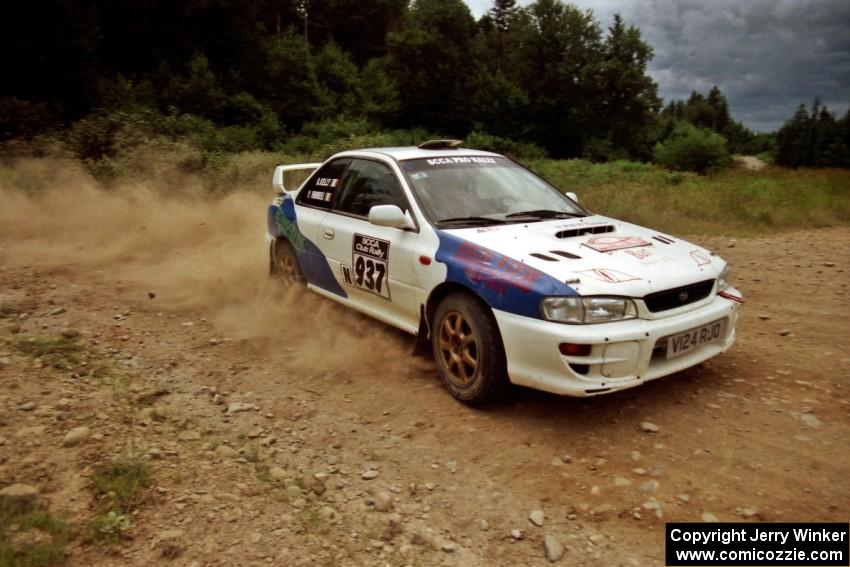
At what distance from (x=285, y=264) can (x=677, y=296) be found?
3.83 meters

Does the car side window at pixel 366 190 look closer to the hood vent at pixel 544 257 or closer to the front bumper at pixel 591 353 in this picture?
the hood vent at pixel 544 257

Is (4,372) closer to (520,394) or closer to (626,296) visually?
(520,394)

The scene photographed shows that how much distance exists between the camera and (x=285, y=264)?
6316 mm

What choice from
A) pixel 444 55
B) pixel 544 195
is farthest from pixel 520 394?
pixel 444 55

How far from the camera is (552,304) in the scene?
3.54 metres

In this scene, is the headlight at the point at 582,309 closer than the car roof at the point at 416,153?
Yes

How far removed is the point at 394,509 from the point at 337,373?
178 centimetres

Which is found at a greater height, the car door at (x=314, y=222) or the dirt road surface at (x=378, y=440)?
the car door at (x=314, y=222)

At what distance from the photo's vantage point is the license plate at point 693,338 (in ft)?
12.2

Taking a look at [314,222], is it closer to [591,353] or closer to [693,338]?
[591,353]

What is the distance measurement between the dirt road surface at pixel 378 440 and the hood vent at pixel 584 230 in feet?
3.54

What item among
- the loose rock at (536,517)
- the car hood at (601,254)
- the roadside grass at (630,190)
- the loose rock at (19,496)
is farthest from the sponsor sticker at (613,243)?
the roadside grass at (630,190)

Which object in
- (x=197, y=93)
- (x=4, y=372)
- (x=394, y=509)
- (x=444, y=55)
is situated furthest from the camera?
(x=444, y=55)

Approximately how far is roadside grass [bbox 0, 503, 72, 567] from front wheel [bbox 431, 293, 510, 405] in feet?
7.47
